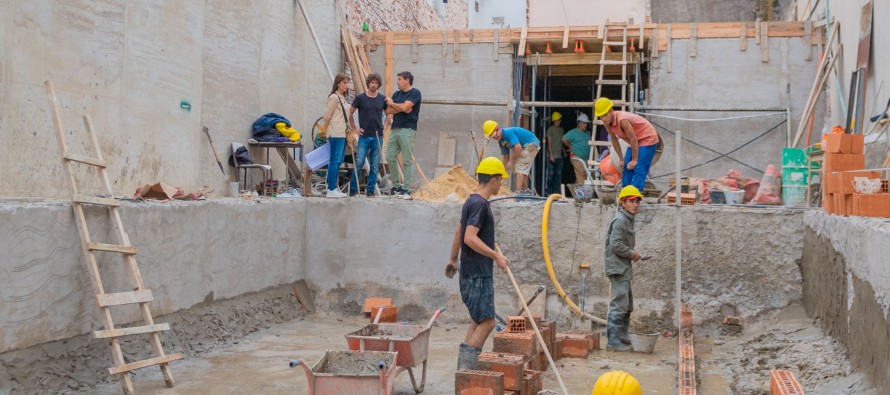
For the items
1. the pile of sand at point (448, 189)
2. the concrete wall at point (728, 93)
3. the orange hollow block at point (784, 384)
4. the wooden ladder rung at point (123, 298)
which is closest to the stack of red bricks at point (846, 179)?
the orange hollow block at point (784, 384)

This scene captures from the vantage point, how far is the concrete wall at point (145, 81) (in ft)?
24.8

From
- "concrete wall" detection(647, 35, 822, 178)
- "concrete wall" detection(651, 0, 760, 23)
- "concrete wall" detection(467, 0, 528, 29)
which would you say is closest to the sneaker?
"concrete wall" detection(647, 35, 822, 178)

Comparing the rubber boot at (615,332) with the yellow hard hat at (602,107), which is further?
the yellow hard hat at (602,107)

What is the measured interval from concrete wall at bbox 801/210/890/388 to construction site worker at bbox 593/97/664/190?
181 cm

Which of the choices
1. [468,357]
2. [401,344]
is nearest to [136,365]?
[401,344]

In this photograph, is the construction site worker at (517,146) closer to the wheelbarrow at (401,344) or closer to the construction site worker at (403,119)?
the construction site worker at (403,119)

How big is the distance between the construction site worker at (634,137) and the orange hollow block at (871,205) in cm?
301

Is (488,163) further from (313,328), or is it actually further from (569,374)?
(313,328)

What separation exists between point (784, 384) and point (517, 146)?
567 centimetres

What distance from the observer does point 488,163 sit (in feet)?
19.6

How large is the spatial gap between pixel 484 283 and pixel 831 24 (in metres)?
9.36

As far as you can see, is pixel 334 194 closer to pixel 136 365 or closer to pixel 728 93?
pixel 136 365

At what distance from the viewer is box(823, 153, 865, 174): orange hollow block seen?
7078 millimetres

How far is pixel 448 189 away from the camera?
11156mm
